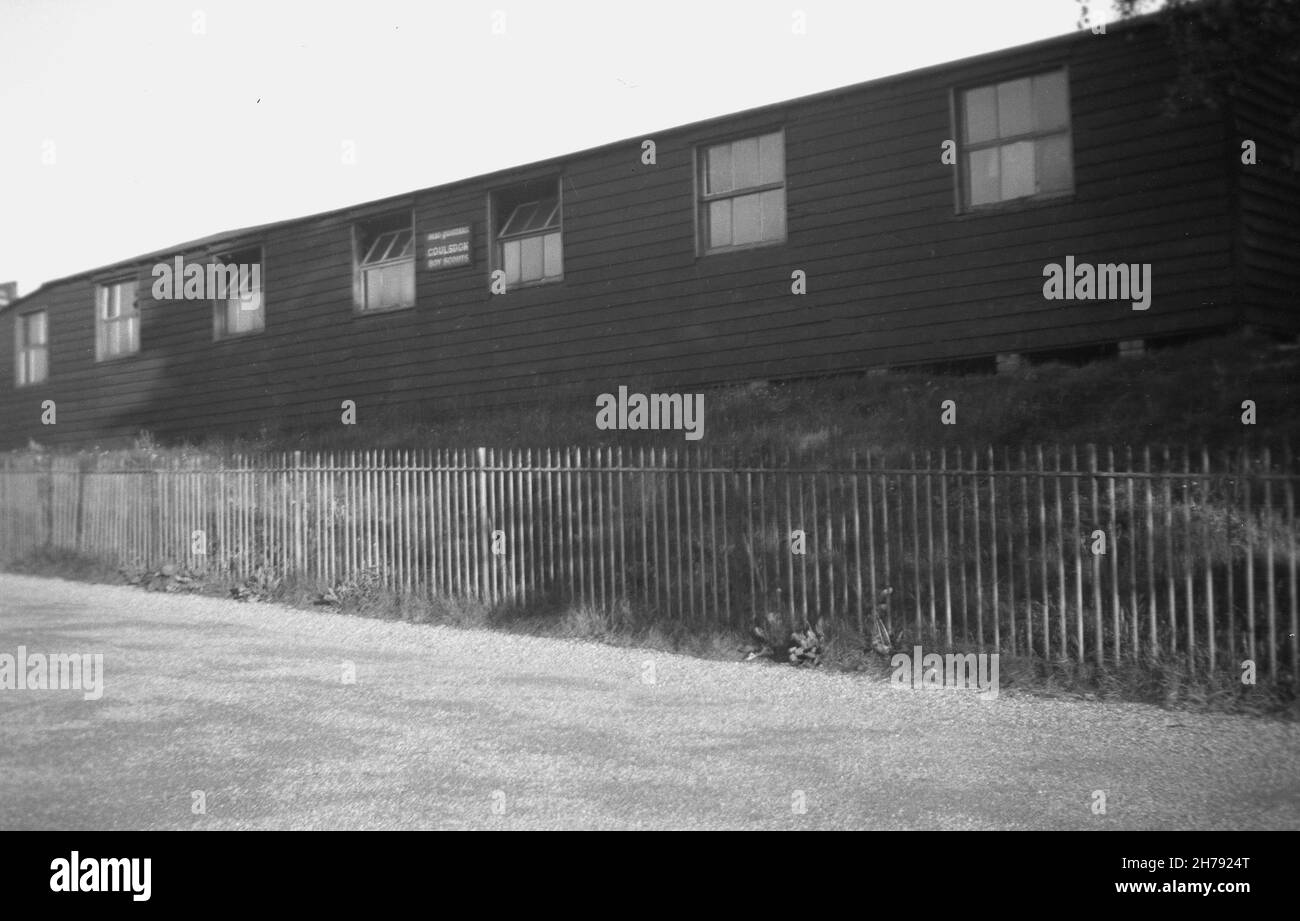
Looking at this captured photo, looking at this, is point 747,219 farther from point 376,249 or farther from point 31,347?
point 31,347

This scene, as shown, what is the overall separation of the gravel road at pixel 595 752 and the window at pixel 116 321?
1826cm

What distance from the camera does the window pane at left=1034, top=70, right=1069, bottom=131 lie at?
1416cm

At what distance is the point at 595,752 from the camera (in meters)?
6.43

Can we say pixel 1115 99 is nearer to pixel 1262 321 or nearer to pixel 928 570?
pixel 1262 321

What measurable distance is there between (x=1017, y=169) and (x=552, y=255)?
762 cm

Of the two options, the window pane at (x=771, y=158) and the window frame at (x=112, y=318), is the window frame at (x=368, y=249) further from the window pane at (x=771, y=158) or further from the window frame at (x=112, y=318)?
the window pane at (x=771, y=158)

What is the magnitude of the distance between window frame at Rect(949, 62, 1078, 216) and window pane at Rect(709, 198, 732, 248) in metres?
3.50

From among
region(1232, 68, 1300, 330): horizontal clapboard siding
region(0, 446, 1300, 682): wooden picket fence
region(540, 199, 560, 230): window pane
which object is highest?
region(540, 199, 560, 230): window pane

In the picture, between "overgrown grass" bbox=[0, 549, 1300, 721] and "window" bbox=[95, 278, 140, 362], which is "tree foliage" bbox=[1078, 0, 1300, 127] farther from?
"window" bbox=[95, 278, 140, 362]

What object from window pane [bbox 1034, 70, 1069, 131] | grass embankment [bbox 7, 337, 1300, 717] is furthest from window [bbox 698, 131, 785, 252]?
window pane [bbox 1034, 70, 1069, 131]

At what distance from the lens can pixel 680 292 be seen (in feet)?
56.8

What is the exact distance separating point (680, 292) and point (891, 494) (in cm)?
814

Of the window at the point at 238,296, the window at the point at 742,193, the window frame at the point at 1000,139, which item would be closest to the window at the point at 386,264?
the window at the point at 238,296

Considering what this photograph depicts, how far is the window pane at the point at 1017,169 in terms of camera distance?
1448 centimetres
